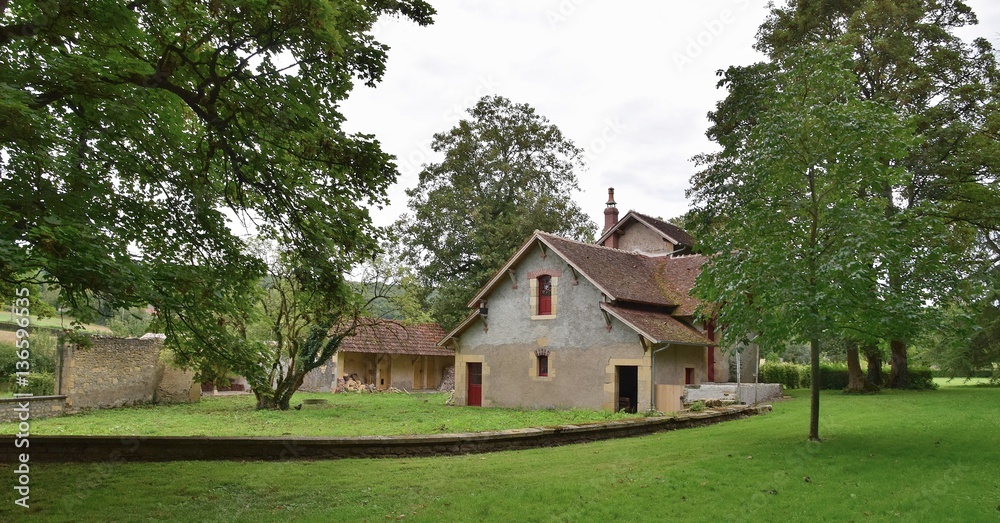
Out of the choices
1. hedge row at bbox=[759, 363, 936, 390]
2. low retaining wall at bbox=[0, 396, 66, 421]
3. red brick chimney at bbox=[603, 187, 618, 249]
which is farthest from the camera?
red brick chimney at bbox=[603, 187, 618, 249]

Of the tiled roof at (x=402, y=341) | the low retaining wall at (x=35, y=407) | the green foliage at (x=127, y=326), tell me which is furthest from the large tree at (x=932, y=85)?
the green foliage at (x=127, y=326)

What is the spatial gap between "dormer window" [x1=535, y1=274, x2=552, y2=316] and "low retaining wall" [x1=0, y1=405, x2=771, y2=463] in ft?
36.4

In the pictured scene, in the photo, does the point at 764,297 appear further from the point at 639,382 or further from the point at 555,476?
the point at 639,382

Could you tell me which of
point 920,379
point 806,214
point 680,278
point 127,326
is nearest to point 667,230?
point 680,278

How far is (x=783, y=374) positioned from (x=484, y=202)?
19337 mm

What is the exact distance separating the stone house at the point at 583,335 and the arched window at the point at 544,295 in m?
0.04

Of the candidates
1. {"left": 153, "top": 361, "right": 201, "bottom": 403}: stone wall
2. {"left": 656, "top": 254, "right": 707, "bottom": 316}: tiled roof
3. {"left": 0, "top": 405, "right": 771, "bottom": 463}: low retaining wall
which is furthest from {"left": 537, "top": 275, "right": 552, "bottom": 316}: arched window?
{"left": 153, "top": 361, "right": 201, "bottom": 403}: stone wall

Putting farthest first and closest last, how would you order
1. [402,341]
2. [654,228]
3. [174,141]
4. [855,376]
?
[402,341]
[654,228]
[855,376]
[174,141]

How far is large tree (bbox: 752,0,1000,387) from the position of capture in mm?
23062

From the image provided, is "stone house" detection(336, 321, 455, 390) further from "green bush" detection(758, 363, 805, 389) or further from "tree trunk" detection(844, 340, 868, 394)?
"tree trunk" detection(844, 340, 868, 394)

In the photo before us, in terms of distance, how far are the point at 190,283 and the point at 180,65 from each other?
283 cm

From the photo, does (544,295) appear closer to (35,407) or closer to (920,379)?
(35,407)

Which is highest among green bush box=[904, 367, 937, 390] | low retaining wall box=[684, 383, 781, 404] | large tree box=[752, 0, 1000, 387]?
large tree box=[752, 0, 1000, 387]

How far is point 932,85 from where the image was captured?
25.0 meters
